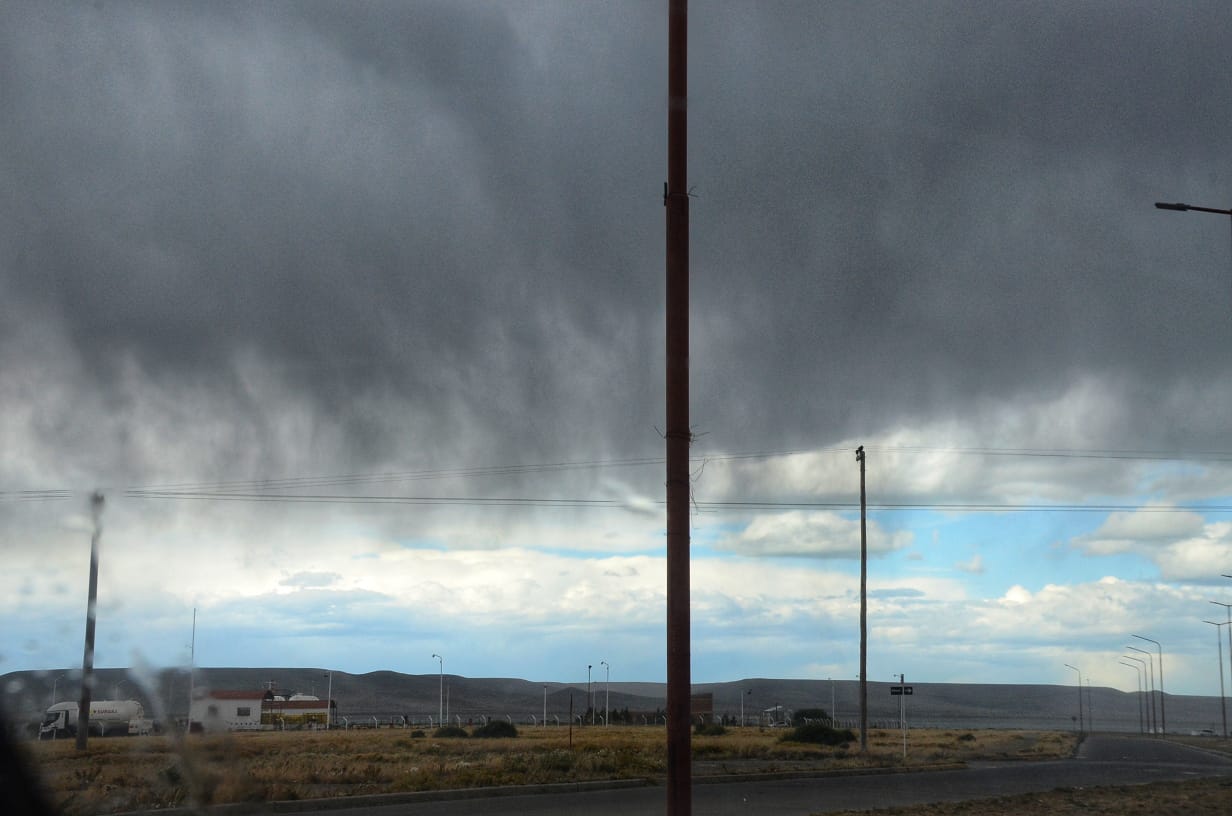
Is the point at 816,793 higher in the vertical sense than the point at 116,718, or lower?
lower

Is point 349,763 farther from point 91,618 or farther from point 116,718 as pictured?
point 91,618

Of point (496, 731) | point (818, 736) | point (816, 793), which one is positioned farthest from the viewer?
point (496, 731)

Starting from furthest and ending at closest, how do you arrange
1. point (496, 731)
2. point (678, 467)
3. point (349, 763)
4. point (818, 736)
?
point (496, 731) < point (818, 736) < point (349, 763) < point (678, 467)

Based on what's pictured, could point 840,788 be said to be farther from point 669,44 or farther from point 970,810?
point 669,44

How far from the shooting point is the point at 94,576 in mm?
13516

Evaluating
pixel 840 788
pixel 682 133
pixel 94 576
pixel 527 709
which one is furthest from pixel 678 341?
pixel 527 709

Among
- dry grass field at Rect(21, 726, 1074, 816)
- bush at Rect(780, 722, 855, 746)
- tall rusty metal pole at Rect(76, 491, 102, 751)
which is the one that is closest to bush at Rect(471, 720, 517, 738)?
dry grass field at Rect(21, 726, 1074, 816)

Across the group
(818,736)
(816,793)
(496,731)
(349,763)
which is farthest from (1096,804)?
(496,731)

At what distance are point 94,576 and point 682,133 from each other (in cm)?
923

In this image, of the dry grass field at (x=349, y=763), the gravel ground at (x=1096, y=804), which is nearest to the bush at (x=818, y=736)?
the dry grass field at (x=349, y=763)

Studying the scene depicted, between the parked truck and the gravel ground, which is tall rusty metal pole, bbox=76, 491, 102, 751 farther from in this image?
the gravel ground

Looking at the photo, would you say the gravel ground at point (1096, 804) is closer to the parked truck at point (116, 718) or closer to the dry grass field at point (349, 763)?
the dry grass field at point (349, 763)

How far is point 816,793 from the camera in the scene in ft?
93.4

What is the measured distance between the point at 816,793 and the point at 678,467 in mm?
21291
